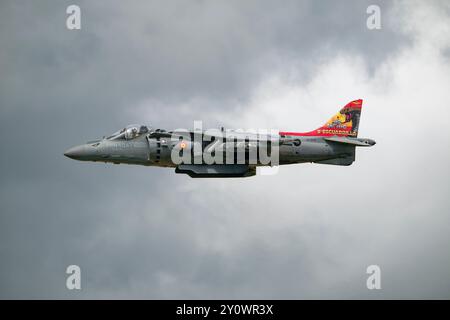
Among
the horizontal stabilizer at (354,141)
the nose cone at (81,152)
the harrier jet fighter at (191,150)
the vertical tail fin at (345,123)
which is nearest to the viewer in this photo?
the nose cone at (81,152)

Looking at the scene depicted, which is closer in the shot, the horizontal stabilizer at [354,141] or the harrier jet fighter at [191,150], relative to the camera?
the harrier jet fighter at [191,150]

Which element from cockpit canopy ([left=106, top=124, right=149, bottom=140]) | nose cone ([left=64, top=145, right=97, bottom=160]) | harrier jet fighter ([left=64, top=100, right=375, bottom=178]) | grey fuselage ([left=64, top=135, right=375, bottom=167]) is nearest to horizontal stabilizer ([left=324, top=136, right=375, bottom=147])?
harrier jet fighter ([left=64, top=100, right=375, bottom=178])

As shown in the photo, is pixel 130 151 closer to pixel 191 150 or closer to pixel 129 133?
pixel 129 133

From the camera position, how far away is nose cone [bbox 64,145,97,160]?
277 feet

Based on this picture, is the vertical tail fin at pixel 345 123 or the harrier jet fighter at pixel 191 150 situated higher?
the vertical tail fin at pixel 345 123

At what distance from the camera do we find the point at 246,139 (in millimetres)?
84812

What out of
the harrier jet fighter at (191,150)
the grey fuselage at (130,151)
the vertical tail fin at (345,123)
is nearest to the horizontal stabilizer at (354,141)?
the vertical tail fin at (345,123)

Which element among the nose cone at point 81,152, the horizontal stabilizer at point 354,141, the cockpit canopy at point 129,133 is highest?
the cockpit canopy at point 129,133

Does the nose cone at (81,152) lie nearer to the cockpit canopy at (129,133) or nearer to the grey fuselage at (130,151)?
the grey fuselage at (130,151)

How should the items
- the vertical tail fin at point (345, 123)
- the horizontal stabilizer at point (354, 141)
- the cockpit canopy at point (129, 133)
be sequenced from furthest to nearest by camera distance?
the vertical tail fin at point (345, 123), the horizontal stabilizer at point (354, 141), the cockpit canopy at point (129, 133)

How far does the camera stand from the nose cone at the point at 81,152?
84.4 meters

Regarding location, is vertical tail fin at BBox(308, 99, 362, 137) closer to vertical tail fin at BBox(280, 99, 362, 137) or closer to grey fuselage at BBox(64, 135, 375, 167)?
vertical tail fin at BBox(280, 99, 362, 137)

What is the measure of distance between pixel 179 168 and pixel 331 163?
12672 millimetres
